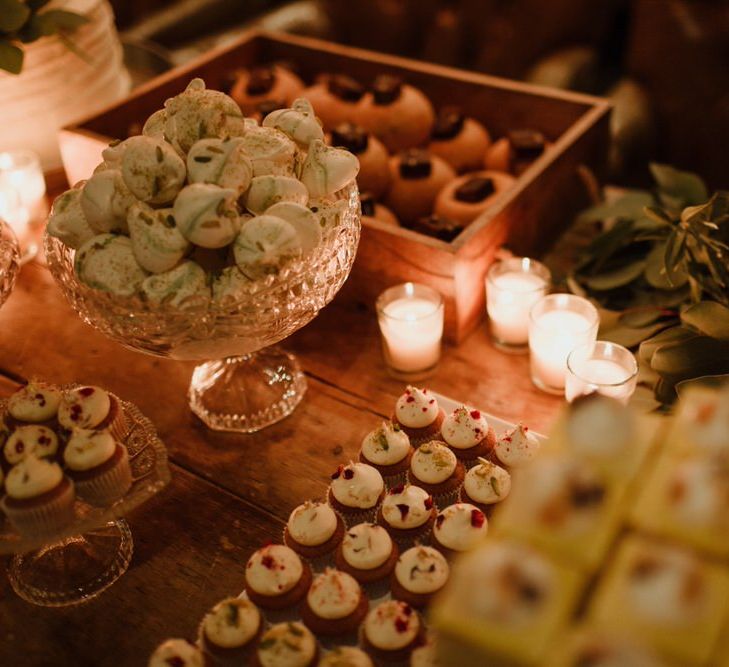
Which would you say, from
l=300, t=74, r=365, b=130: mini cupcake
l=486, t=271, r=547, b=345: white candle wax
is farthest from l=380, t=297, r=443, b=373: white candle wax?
l=300, t=74, r=365, b=130: mini cupcake

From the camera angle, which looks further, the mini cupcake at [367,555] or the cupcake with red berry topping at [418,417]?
the cupcake with red berry topping at [418,417]

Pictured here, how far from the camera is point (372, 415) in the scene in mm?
1322

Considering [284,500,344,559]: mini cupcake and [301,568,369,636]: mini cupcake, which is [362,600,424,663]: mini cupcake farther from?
[284,500,344,559]: mini cupcake

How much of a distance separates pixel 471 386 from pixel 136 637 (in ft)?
2.10

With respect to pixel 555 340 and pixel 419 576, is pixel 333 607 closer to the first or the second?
pixel 419 576

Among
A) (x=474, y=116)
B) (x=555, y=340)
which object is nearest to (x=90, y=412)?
(x=555, y=340)

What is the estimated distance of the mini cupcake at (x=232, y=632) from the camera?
2.93ft

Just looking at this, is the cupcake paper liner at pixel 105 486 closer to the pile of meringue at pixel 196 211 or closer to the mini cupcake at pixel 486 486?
the pile of meringue at pixel 196 211

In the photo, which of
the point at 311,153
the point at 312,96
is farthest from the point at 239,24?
the point at 311,153

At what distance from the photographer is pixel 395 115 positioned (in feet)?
5.88

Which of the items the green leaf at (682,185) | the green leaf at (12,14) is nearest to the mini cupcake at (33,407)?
the green leaf at (12,14)

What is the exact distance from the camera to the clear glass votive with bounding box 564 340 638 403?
116 centimetres

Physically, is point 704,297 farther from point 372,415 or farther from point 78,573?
point 78,573

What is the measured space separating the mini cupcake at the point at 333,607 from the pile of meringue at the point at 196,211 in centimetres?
36
